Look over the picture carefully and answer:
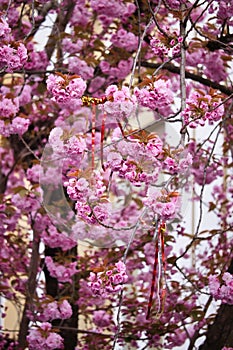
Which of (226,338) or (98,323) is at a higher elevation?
(226,338)

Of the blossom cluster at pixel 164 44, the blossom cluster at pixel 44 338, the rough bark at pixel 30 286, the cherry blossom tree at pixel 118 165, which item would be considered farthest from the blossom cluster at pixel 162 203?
the rough bark at pixel 30 286

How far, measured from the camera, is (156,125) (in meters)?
1.97

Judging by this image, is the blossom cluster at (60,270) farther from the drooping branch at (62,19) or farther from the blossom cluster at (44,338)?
the drooping branch at (62,19)

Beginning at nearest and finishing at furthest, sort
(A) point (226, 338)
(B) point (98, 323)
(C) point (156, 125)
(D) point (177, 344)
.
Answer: (C) point (156, 125), (A) point (226, 338), (D) point (177, 344), (B) point (98, 323)

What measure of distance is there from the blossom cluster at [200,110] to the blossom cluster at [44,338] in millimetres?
1136

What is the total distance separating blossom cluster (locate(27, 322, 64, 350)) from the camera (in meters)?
2.59

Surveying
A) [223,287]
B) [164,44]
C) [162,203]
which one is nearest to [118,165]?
[162,203]

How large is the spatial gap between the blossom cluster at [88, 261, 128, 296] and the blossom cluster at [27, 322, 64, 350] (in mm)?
916

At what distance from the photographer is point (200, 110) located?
176 centimetres

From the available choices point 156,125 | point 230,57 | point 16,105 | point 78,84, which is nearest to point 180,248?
point 230,57

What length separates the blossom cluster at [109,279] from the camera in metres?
1.71

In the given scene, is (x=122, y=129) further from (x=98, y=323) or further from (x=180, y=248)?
(x=180, y=248)

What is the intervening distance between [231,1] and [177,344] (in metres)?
1.46

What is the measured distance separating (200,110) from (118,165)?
25cm
